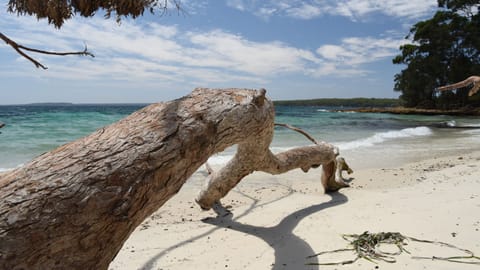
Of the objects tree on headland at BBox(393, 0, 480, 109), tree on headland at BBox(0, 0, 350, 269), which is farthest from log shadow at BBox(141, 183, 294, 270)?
tree on headland at BBox(393, 0, 480, 109)

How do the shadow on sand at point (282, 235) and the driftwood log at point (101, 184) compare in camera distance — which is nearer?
the driftwood log at point (101, 184)

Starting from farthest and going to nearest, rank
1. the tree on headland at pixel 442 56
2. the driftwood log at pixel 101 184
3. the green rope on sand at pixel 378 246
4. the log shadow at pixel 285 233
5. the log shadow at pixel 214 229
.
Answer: the tree on headland at pixel 442 56 → the log shadow at pixel 214 229 → the log shadow at pixel 285 233 → the green rope on sand at pixel 378 246 → the driftwood log at pixel 101 184

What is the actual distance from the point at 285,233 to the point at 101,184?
2.24 meters

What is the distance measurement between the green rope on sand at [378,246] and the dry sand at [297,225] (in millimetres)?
59

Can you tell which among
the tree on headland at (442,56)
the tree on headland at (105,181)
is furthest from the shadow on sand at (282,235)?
the tree on headland at (442,56)

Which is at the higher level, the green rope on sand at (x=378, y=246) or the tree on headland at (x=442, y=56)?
the tree on headland at (x=442, y=56)

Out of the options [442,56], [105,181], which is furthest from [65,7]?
[442,56]

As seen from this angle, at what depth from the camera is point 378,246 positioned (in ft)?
8.59

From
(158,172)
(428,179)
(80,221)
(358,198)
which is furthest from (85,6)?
(428,179)

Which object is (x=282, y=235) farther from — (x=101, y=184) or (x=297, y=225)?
(x=101, y=184)

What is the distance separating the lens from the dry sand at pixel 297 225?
8.68 ft

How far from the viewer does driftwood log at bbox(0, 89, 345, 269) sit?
1271mm

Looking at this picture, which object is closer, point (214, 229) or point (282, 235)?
point (282, 235)

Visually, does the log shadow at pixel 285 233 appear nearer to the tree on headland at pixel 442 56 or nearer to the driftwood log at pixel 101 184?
the driftwood log at pixel 101 184
